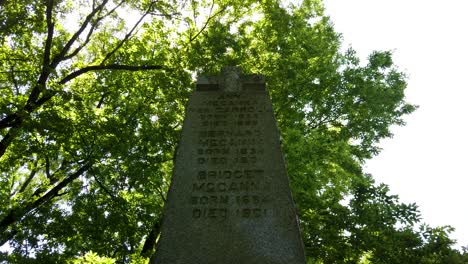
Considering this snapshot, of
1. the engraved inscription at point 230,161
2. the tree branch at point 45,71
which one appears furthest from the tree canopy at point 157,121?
the engraved inscription at point 230,161

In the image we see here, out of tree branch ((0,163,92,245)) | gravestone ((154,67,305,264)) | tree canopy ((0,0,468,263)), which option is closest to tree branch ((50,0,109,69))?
tree canopy ((0,0,468,263))

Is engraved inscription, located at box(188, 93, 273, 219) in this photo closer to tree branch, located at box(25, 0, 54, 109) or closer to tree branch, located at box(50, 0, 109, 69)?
tree branch, located at box(25, 0, 54, 109)

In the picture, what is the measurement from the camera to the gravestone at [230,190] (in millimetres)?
3898

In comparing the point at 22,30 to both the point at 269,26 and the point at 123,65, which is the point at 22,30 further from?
the point at 269,26

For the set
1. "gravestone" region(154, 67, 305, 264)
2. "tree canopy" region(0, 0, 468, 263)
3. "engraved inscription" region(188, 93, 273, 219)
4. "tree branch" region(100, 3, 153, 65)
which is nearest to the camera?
"gravestone" region(154, 67, 305, 264)

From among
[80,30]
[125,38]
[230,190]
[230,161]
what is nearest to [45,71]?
[80,30]

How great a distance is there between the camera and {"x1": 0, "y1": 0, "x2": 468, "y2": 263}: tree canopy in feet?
27.5

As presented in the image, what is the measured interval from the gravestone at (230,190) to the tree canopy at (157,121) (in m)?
4.12

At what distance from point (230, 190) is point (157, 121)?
7.72 m

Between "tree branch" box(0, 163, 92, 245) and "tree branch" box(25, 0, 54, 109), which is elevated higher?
"tree branch" box(25, 0, 54, 109)

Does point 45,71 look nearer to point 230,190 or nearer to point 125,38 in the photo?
point 125,38

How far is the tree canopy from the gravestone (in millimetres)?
4118

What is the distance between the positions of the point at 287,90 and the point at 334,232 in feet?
16.4

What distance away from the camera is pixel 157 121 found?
38.3 feet
